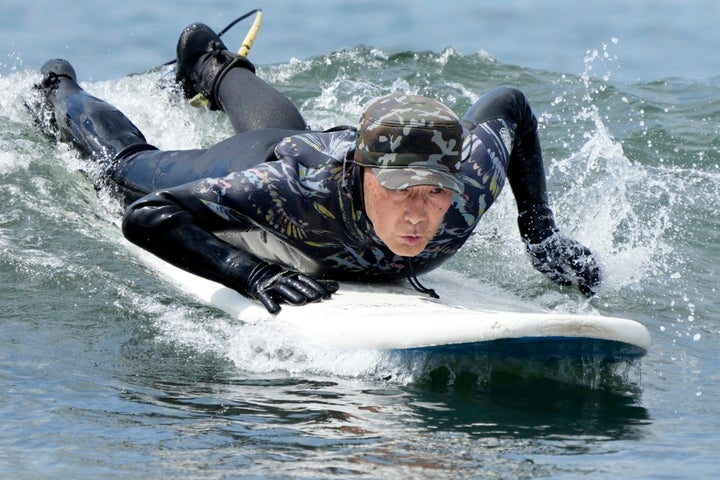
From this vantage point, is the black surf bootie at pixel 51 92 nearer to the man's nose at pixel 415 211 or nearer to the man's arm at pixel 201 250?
the man's arm at pixel 201 250

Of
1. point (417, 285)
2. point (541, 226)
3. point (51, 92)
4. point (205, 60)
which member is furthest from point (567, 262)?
point (51, 92)

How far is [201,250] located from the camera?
435 cm

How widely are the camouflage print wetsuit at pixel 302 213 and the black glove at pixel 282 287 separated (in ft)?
0.29

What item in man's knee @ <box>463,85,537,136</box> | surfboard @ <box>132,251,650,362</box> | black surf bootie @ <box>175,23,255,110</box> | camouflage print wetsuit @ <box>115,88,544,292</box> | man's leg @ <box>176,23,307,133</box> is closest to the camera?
surfboard @ <box>132,251,650,362</box>

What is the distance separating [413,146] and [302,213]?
513 mm

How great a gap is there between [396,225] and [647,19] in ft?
36.8

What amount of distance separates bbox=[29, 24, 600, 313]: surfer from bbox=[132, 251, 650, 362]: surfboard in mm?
81

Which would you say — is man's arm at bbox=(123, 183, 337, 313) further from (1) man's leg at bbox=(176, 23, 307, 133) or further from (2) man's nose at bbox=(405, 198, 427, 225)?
(1) man's leg at bbox=(176, 23, 307, 133)

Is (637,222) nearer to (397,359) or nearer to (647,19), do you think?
(397,359)

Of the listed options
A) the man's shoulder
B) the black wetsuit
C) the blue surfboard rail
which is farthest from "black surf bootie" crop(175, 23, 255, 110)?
the blue surfboard rail

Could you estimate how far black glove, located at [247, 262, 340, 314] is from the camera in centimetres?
433

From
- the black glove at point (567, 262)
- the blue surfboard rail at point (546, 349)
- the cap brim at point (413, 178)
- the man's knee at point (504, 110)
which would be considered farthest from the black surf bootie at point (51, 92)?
the blue surfboard rail at point (546, 349)

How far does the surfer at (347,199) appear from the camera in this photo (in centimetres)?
399

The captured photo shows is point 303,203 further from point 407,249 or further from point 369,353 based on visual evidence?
point 369,353
